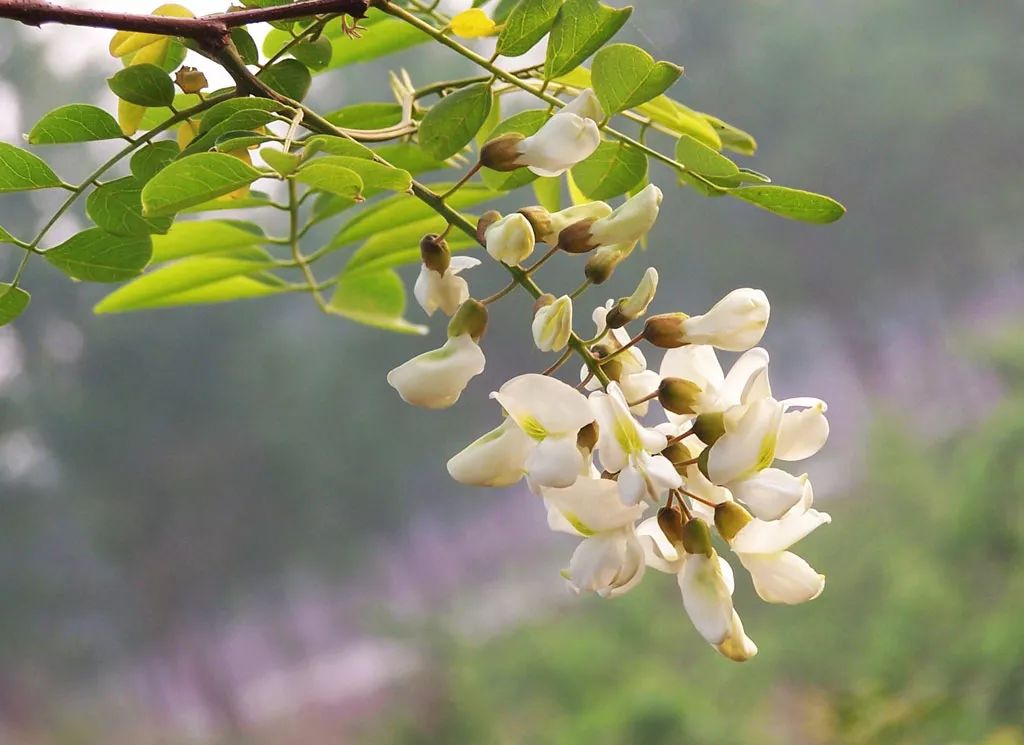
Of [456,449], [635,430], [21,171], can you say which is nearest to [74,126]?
[21,171]

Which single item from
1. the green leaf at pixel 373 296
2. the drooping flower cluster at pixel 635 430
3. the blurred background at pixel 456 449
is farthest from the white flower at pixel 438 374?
the blurred background at pixel 456 449

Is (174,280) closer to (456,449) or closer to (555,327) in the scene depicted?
(555,327)

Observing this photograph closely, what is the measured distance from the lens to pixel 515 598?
3.05 metres

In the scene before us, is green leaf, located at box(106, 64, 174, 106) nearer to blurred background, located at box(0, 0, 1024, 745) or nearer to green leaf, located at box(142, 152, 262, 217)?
green leaf, located at box(142, 152, 262, 217)

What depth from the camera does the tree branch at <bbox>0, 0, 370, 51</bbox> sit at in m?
0.14

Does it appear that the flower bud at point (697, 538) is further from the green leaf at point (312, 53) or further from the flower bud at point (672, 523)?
the green leaf at point (312, 53)

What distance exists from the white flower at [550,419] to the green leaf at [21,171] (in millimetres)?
90

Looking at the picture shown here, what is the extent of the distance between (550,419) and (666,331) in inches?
1.1

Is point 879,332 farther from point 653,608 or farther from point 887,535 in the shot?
point 653,608

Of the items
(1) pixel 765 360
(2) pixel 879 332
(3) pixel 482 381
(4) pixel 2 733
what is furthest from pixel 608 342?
(2) pixel 879 332

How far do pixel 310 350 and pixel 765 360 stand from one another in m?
3.20

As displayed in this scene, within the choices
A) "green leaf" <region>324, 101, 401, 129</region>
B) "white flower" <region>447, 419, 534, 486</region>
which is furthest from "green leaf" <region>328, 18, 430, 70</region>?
"white flower" <region>447, 419, 534, 486</region>

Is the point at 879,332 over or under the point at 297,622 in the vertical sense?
over

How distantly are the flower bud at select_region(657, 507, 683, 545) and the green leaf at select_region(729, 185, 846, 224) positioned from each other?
0.05 metres
